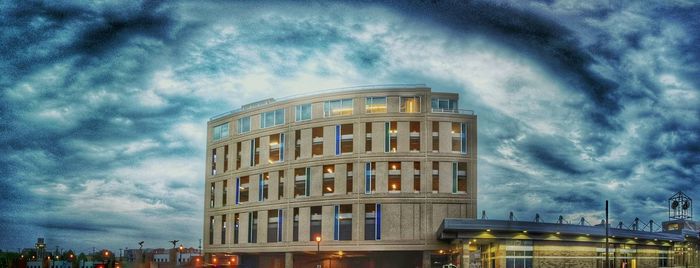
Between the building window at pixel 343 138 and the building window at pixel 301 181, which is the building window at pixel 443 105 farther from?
the building window at pixel 301 181

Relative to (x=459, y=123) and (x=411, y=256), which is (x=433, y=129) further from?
(x=411, y=256)

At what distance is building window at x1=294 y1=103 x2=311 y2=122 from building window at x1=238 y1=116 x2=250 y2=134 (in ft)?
31.3

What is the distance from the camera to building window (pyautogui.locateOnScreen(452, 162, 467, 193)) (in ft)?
255

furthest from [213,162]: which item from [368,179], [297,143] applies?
[368,179]

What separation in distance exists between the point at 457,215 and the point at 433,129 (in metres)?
10.2

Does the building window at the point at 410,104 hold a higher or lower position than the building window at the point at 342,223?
higher

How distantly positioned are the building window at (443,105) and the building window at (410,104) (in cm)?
168

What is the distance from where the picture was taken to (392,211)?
7806 centimetres

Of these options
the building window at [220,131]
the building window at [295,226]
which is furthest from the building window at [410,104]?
the building window at [220,131]

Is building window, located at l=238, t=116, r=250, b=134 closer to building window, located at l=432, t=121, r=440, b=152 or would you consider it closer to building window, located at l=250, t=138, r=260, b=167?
building window, located at l=250, t=138, r=260, b=167

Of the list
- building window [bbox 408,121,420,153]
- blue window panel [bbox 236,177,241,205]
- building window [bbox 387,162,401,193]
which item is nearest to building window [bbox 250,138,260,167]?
blue window panel [bbox 236,177,241,205]

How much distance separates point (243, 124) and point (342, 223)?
72.6 ft

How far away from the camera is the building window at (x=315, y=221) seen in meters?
82.4

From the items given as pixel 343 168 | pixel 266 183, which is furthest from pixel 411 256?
pixel 266 183
